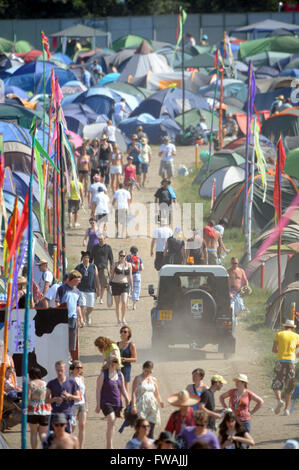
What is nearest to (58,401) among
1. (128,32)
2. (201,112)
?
(201,112)

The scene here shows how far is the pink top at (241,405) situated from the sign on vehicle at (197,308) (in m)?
3.85

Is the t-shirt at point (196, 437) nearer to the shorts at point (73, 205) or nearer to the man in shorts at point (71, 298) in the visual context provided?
the man in shorts at point (71, 298)

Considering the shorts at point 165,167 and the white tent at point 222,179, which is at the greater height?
the shorts at point 165,167

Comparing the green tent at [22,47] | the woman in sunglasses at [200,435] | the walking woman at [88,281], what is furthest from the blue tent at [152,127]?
the woman in sunglasses at [200,435]

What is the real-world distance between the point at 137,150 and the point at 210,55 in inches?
913

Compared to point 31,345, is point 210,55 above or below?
above

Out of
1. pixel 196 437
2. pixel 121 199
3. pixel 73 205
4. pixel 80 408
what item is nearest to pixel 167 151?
pixel 73 205

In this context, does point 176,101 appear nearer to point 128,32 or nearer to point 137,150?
point 137,150

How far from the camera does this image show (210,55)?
168 ft

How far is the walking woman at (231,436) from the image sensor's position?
35.4 feet

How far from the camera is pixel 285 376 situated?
47.3 feet

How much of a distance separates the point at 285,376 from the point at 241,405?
7.01 ft

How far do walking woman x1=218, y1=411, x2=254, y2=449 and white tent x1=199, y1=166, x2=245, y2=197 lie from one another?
18948 mm

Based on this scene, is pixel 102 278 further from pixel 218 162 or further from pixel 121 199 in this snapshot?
pixel 218 162
